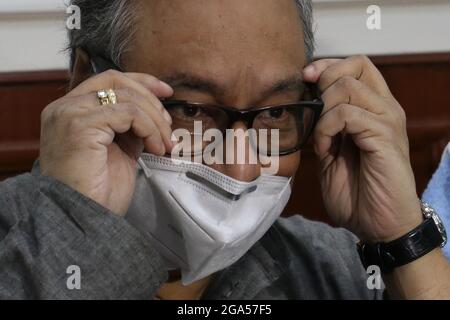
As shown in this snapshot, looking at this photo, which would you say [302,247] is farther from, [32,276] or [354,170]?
[32,276]

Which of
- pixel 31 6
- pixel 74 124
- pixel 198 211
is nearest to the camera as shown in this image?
pixel 74 124

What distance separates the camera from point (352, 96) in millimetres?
1646

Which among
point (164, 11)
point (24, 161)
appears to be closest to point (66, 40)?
point (24, 161)

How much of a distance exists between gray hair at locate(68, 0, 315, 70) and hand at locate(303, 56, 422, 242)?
13cm

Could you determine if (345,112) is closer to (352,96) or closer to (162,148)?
(352,96)

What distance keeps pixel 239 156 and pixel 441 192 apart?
70 cm

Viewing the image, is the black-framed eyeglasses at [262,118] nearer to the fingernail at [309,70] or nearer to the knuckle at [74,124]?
the fingernail at [309,70]

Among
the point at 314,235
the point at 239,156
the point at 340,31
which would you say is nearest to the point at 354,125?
the point at 239,156

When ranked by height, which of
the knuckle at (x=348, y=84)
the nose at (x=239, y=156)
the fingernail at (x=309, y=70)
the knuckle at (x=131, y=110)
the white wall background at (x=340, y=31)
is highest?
the white wall background at (x=340, y=31)

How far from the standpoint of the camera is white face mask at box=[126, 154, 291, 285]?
1.54 m

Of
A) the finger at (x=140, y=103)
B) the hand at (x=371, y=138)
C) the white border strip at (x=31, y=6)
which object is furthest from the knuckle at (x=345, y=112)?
the white border strip at (x=31, y=6)

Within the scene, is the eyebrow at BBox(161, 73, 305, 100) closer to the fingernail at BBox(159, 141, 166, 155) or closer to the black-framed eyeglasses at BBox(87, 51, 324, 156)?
the black-framed eyeglasses at BBox(87, 51, 324, 156)

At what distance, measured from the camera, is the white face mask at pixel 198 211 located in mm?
1538

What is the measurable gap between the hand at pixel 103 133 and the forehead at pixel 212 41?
0.30 feet
